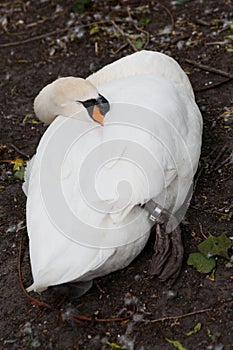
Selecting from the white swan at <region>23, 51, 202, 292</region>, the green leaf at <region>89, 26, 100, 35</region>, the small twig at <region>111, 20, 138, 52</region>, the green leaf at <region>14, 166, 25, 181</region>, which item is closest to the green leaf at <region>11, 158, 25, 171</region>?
the green leaf at <region>14, 166, 25, 181</region>

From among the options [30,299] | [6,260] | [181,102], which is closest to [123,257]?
[30,299]

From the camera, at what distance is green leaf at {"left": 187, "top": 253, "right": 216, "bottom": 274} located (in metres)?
3.90

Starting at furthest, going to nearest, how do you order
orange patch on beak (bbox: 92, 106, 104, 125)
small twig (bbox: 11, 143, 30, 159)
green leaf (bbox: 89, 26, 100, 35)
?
green leaf (bbox: 89, 26, 100, 35)
small twig (bbox: 11, 143, 30, 159)
orange patch on beak (bbox: 92, 106, 104, 125)

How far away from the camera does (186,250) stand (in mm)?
4086

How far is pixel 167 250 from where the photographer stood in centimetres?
396

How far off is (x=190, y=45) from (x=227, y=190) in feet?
6.82

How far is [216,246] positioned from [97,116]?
104 centimetres

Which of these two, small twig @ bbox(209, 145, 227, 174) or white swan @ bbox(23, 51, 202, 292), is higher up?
white swan @ bbox(23, 51, 202, 292)

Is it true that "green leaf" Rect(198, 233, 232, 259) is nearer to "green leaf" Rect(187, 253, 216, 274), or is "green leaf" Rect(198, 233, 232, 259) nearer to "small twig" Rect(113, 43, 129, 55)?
"green leaf" Rect(187, 253, 216, 274)

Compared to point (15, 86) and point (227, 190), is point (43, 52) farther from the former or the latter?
point (227, 190)

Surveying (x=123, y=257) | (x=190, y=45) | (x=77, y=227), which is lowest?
(x=190, y=45)

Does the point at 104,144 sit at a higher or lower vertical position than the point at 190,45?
higher

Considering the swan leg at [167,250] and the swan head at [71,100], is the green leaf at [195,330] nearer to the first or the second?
the swan leg at [167,250]

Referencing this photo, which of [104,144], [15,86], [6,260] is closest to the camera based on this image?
[104,144]
